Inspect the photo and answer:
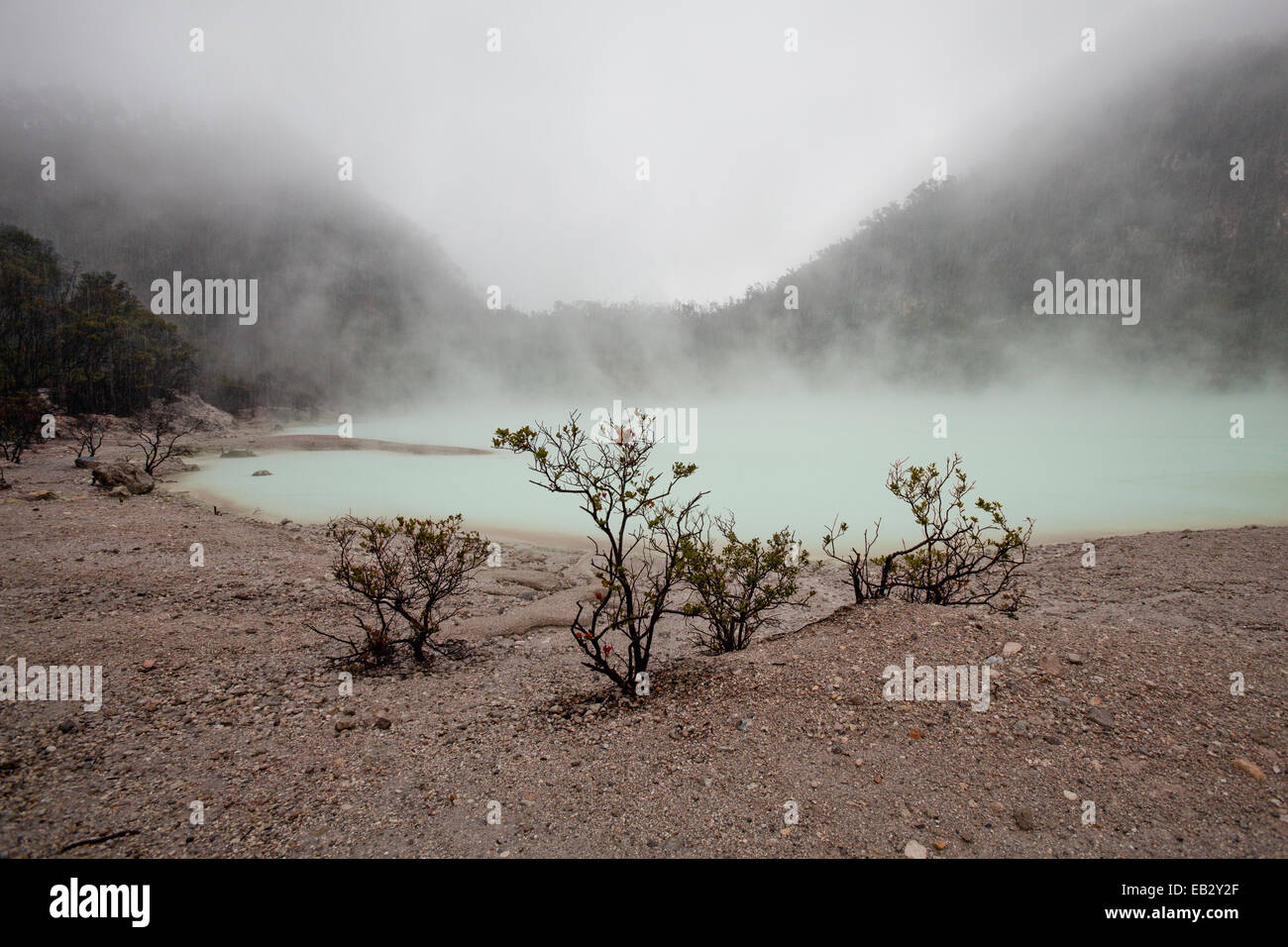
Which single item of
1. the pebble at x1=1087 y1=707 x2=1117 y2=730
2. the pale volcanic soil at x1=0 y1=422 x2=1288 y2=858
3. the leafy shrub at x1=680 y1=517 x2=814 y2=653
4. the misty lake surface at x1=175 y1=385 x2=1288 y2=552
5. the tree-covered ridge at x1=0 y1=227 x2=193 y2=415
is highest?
the tree-covered ridge at x1=0 y1=227 x2=193 y2=415

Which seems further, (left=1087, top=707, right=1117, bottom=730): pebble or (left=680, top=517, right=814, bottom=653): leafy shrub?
(left=680, top=517, right=814, bottom=653): leafy shrub

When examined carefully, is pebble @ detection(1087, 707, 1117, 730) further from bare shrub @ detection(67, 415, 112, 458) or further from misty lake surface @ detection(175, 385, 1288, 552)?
bare shrub @ detection(67, 415, 112, 458)

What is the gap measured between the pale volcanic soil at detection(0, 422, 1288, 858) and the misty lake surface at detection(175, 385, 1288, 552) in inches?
257

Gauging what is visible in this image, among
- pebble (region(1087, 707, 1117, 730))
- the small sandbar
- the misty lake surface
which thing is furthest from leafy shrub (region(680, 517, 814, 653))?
the small sandbar

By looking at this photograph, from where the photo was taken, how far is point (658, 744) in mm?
3793

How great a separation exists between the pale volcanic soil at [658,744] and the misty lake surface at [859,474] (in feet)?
21.4

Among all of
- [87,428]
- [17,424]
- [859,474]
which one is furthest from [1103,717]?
[87,428]

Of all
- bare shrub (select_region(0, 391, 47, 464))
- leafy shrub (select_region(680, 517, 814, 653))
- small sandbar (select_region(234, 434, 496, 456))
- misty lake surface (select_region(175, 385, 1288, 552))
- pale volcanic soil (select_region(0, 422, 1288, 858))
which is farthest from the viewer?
small sandbar (select_region(234, 434, 496, 456))

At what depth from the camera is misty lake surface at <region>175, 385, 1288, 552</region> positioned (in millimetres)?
13227

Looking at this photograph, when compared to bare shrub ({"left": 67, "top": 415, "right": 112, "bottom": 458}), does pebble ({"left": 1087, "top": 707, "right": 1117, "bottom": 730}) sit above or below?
below

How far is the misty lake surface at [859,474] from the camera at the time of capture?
1323cm

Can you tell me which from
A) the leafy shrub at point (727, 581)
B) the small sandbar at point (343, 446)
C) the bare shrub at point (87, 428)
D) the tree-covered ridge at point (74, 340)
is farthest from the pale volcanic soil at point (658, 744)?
the tree-covered ridge at point (74, 340)

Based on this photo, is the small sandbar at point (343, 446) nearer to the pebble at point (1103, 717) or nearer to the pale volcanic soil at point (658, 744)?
the pale volcanic soil at point (658, 744)

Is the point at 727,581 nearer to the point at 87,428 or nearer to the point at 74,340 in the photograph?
the point at 87,428
